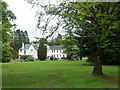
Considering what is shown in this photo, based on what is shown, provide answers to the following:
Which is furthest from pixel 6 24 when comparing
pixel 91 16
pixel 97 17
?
Result: pixel 97 17

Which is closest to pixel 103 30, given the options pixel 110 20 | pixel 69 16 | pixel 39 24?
pixel 110 20

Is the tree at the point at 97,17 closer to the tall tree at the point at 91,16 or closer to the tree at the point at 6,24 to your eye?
the tall tree at the point at 91,16

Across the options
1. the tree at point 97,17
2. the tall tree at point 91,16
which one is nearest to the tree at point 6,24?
the tall tree at point 91,16

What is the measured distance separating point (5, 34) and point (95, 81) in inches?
346

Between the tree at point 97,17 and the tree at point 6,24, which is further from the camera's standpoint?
the tree at point 6,24

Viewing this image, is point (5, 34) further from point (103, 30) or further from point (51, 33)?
point (103, 30)

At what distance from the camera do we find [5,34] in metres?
25.7

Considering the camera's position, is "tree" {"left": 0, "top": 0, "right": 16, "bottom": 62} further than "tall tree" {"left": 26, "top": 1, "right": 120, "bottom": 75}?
Yes

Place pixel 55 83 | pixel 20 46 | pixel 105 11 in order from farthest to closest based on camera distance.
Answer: pixel 20 46 < pixel 105 11 < pixel 55 83

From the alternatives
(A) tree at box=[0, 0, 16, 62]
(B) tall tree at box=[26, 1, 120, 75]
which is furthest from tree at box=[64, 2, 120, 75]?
(A) tree at box=[0, 0, 16, 62]

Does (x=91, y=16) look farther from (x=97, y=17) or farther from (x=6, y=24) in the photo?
(x=6, y=24)

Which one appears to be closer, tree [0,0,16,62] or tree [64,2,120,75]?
tree [64,2,120,75]

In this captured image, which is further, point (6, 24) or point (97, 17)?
point (6, 24)

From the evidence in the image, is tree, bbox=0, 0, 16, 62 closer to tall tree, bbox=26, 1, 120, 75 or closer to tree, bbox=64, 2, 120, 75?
tall tree, bbox=26, 1, 120, 75
